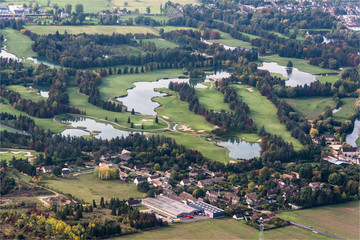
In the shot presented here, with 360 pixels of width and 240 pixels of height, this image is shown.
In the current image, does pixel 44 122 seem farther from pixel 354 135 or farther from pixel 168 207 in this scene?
pixel 354 135

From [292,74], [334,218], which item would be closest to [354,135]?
[334,218]

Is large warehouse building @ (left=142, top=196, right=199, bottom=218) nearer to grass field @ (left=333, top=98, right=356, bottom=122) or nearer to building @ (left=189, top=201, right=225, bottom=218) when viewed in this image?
building @ (left=189, top=201, right=225, bottom=218)

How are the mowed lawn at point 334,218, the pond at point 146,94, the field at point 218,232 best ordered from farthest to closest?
the pond at point 146,94 < the mowed lawn at point 334,218 < the field at point 218,232

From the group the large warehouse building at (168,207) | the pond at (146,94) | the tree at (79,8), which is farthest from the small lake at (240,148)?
the tree at (79,8)

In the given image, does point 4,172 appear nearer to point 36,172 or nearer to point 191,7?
point 36,172

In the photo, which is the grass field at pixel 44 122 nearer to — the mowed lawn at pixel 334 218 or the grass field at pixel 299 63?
the mowed lawn at pixel 334 218

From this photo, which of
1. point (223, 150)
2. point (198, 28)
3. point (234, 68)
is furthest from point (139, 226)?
point (198, 28)
